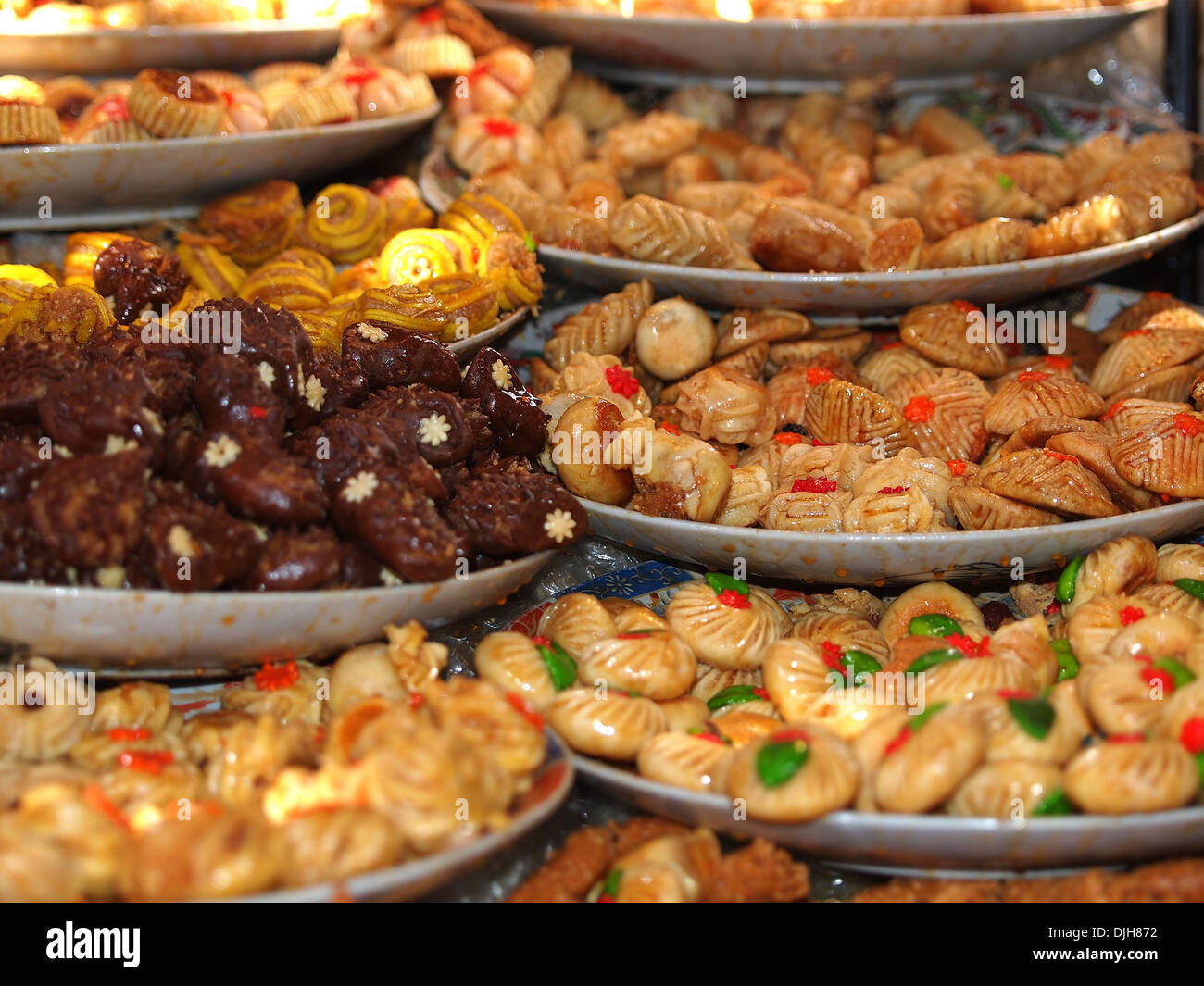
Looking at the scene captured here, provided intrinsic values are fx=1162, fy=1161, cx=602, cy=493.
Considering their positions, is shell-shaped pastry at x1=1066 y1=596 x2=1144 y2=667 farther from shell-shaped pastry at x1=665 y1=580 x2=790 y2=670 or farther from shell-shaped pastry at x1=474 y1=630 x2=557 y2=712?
shell-shaped pastry at x1=474 y1=630 x2=557 y2=712

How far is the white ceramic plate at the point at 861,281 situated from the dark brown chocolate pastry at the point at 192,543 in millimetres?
1471

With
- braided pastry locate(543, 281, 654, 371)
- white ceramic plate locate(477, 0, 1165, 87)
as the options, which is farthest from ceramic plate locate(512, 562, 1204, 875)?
white ceramic plate locate(477, 0, 1165, 87)

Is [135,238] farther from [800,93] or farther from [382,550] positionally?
[800,93]

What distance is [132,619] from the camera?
1.94 meters

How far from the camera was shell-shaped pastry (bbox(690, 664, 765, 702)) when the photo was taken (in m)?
2.33

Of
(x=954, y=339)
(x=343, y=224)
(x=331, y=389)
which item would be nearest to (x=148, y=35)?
(x=343, y=224)

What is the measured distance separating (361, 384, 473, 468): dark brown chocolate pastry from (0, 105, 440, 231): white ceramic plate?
1187 mm

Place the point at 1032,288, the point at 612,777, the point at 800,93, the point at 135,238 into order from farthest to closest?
the point at 800,93
the point at 1032,288
the point at 135,238
the point at 612,777

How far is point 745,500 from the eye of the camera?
8.40ft

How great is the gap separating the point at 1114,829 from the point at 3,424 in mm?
1991

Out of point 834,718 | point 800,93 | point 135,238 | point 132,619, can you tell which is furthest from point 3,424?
point 800,93

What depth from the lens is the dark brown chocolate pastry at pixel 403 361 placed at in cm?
246

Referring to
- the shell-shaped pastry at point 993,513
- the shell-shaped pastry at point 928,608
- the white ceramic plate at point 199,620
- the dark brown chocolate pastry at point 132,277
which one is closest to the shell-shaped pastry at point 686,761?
the white ceramic plate at point 199,620

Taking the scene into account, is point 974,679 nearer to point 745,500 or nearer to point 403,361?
point 745,500
